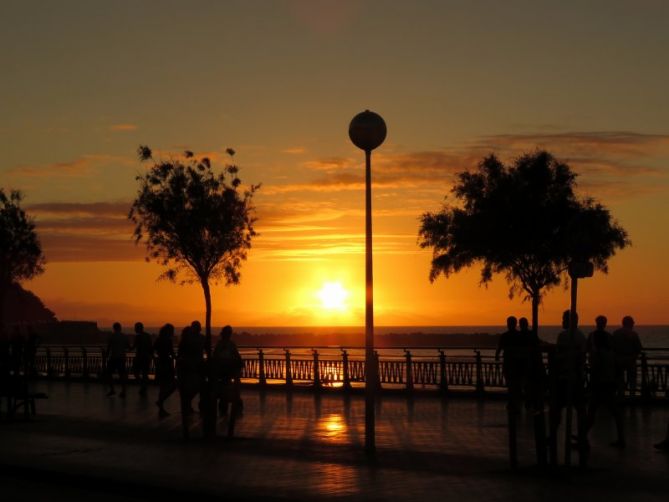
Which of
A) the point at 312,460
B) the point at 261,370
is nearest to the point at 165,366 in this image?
the point at 261,370

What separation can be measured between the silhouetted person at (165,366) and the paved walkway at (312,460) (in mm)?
1111

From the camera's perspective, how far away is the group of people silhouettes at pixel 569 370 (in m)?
14.4

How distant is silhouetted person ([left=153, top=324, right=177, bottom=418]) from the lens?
Answer: 26741 millimetres

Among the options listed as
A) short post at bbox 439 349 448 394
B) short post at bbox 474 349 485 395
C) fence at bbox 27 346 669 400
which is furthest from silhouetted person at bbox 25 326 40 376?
short post at bbox 474 349 485 395

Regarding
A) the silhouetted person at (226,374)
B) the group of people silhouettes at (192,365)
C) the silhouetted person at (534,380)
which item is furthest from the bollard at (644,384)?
the silhouetted person at (534,380)

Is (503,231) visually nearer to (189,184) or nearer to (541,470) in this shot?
(189,184)

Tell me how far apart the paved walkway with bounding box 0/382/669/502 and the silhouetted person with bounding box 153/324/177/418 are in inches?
43.7

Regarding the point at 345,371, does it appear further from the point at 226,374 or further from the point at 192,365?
the point at 226,374

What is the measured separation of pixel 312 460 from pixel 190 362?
290 inches

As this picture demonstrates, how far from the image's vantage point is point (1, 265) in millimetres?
62500

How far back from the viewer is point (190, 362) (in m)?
22.8

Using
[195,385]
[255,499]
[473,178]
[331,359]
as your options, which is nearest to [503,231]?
[473,178]

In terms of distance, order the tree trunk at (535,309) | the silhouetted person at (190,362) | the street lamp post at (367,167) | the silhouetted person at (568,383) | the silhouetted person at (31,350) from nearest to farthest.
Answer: the silhouetted person at (568,383) < the street lamp post at (367,167) < the silhouetted person at (190,362) < the tree trunk at (535,309) < the silhouetted person at (31,350)

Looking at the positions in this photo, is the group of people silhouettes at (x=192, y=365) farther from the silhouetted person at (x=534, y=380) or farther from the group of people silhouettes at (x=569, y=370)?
the silhouetted person at (x=534, y=380)
